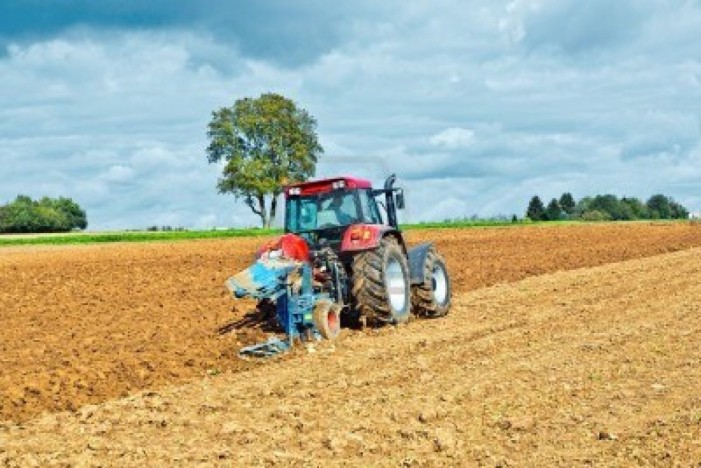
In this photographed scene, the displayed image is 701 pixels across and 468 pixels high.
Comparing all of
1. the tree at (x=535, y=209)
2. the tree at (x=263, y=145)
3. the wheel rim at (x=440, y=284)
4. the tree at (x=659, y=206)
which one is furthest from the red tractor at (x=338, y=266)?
the tree at (x=659, y=206)

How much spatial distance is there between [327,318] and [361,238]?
119cm

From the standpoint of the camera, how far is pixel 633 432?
24.3 ft

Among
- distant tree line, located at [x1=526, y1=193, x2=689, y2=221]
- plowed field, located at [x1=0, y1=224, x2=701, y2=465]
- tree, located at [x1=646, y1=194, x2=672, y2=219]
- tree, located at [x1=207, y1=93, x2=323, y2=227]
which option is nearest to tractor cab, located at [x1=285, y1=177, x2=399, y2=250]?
plowed field, located at [x1=0, y1=224, x2=701, y2=465]

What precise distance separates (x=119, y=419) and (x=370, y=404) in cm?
222

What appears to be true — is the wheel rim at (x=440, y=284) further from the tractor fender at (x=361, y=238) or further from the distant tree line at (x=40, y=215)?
the distant tree line at (x=40, y=215)

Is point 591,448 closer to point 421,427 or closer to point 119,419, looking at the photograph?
point 421,427

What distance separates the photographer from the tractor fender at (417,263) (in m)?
14.2

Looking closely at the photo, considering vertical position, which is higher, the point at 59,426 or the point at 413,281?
the point at 413,281

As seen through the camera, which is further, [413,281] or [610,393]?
[413,281]

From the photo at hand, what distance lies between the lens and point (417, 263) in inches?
564

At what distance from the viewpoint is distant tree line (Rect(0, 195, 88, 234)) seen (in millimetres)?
76306

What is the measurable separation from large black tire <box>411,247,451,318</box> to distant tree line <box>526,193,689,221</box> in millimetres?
75596

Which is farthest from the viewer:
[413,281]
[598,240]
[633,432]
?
[598,240]

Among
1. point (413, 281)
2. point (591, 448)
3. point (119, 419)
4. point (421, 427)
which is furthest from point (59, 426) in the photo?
point (413, 281)
